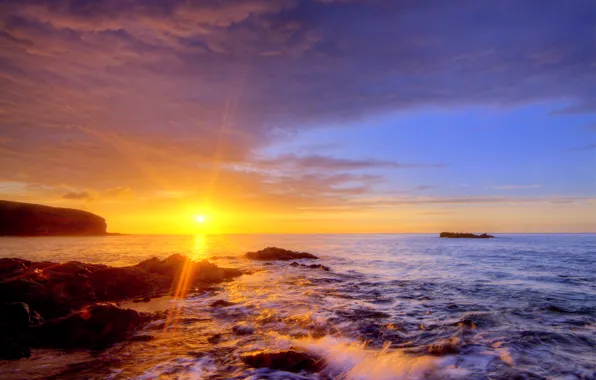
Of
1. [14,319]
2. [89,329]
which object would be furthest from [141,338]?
Result: [14,319]

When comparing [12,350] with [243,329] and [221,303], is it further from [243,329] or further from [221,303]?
[221,303]

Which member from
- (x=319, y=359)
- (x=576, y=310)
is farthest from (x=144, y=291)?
(x=576, y=310)

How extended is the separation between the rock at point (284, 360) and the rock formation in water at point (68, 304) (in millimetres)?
4765

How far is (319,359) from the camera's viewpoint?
28.1 feet

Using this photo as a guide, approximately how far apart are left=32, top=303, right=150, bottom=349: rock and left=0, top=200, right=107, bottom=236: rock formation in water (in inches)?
→ 5648

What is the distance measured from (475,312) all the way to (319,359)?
28.9 feet

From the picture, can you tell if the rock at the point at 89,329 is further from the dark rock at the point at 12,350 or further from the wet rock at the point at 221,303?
the wet rock at the point at 221,303

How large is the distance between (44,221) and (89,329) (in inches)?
5973

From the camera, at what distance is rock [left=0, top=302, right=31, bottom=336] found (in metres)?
9.80

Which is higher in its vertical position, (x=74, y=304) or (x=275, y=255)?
(x=74, y=304)

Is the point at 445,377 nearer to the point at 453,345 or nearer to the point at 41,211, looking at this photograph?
the point at 453,345

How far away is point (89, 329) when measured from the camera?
33.5 feet

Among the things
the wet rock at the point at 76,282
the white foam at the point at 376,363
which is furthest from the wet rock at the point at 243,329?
the wet rock at the point at 76,282

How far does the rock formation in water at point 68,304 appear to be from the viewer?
9633 mm
